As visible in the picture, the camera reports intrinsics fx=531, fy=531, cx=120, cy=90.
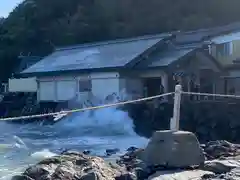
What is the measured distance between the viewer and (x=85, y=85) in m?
31.6

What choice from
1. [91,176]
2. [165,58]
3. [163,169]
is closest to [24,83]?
[165,58]

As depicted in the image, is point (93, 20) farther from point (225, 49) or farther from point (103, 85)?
point (225, 49)

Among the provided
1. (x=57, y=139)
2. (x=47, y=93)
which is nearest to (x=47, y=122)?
(x=47, y=93)

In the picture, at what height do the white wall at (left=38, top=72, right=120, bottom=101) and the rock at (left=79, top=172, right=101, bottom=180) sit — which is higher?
the white wall at (left=38, top=72, right=120, bottom=101)

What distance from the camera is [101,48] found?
33.4 metres

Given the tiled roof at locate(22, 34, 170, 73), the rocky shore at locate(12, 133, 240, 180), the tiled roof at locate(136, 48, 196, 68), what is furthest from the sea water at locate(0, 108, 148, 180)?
the rocky shore at locate(12, 133, 240, 180)

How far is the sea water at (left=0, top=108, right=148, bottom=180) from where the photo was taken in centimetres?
1927

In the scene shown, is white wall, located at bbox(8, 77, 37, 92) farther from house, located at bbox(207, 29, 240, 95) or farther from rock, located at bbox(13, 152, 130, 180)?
rock, located at bbox(13, 152, 130, 180)

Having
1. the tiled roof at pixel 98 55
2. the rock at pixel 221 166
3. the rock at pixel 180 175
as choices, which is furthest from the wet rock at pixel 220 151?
the tiled roof at pixel 98 55

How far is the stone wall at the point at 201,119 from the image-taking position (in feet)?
69.0

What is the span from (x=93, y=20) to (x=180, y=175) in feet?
125

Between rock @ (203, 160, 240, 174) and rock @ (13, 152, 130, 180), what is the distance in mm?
991

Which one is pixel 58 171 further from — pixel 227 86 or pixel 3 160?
pixel 227 86

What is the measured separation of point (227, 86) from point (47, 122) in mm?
10507
